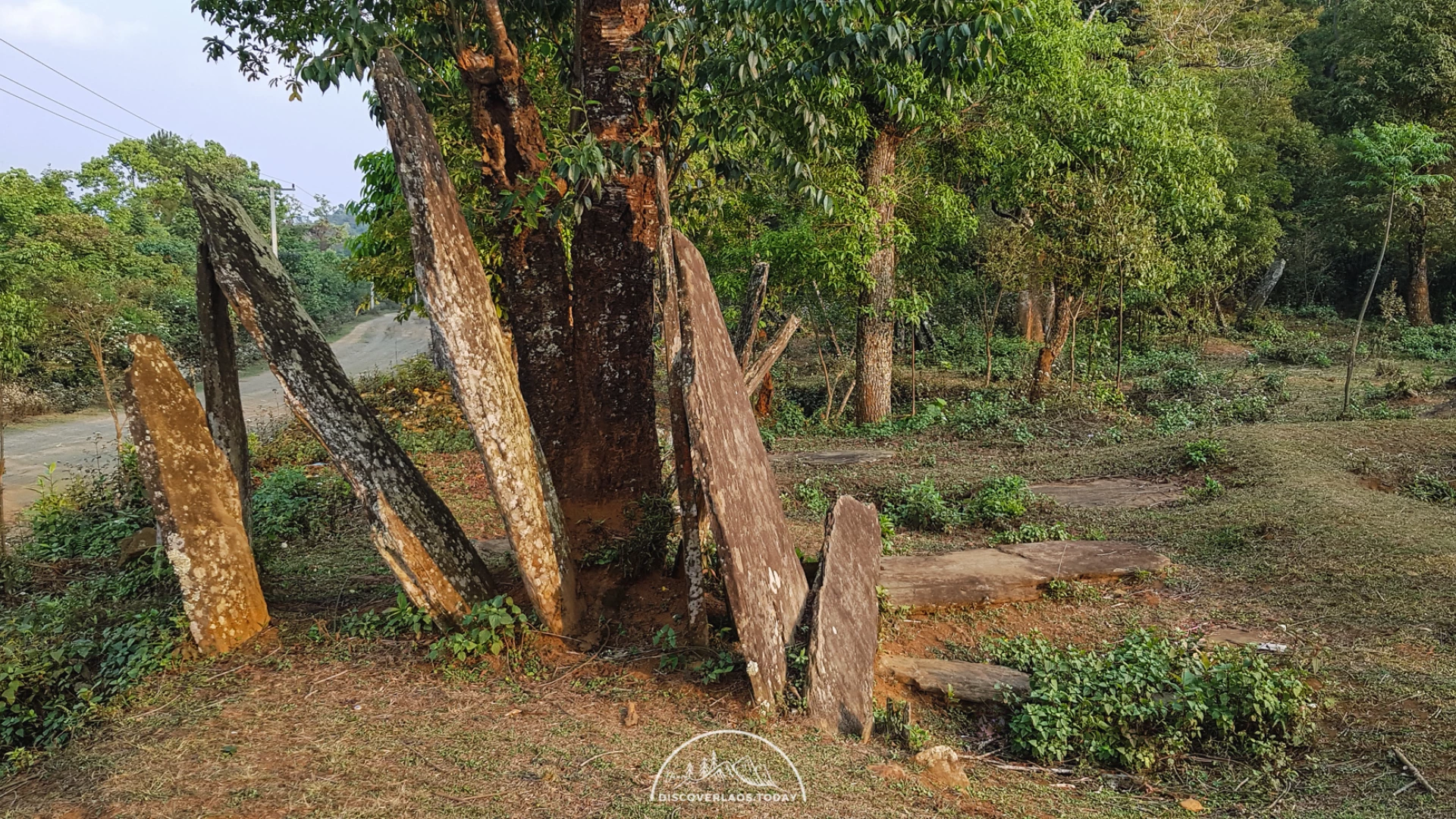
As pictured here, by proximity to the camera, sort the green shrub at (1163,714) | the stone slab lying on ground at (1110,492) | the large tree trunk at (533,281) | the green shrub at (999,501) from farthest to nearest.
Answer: the stone slab lying on ground at (1110,492) → the green shrub at (999,501) → the large tree trunk at (533,281) → the green shrub at (1163,714)

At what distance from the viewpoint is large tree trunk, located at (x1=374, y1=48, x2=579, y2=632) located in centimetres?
389

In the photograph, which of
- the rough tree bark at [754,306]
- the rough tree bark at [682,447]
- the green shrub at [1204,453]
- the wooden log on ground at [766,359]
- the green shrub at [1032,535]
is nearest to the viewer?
the rough tree bark at [682,447]

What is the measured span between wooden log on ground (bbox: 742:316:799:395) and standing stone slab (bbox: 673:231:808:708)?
0.72m

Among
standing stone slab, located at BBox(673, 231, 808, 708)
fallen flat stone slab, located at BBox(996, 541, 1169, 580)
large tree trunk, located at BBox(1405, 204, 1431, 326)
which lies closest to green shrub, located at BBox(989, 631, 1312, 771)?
standing stone slab, located at BBox(673, 231, 808, 708)

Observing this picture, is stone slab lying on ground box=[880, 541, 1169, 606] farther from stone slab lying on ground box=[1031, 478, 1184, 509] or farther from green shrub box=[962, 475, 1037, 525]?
stone slab lying on ground box=[1031, 478, 1184, 509]

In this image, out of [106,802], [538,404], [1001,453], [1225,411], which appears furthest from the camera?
[1225,411]

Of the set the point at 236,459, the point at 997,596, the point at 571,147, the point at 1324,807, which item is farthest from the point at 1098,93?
the point at 236,459

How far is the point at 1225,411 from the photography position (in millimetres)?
11312

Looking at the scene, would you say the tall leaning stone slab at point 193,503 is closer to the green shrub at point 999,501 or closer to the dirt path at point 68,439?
the dirt path at point 68,439

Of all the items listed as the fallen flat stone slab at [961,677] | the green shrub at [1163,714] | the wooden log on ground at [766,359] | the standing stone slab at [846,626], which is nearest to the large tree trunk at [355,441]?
the standing stone slab at [846,626]

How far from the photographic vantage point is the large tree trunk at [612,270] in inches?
195

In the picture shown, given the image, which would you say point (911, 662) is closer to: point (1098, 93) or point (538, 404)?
point (538, 404)

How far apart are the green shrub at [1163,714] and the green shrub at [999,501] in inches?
128

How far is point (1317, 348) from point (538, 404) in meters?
18.0
